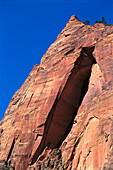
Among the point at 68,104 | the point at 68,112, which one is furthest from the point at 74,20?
the point at 68,112

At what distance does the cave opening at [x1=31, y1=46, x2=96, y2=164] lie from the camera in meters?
26.2

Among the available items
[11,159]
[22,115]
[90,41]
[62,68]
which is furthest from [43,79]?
[11,159]

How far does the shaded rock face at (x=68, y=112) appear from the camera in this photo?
21766 millimetres

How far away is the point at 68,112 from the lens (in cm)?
2797

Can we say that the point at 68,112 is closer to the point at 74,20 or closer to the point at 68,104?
the point at 68,104

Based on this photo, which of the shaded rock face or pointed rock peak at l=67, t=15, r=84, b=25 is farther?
pointed rock peak at l=67, t=15, r=84, b=25

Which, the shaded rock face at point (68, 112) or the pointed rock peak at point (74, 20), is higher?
the pointed rock peak at point (74, 20)

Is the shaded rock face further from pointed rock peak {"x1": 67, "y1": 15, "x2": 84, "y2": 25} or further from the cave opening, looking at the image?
pointed rock peak {"x1": 67, "y1": 15, "x2": 84, "y2": 25}

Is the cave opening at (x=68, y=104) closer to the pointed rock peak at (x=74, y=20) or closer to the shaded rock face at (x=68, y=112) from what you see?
the shaded rock face at (x=68, y=112)

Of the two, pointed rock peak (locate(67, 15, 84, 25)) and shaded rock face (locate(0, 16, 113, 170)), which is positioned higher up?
pointed rock peak (locate(67, 15, 84, 25))

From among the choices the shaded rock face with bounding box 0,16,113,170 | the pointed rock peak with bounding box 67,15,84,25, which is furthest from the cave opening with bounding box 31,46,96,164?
the pointed rock peak with bounding box 67,15,84,25

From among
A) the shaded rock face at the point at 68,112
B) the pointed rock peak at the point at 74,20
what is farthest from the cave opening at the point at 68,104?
the pointed rock peak at the point at 74,20

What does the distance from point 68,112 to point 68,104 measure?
0.85 m

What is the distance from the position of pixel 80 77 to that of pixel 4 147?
11.2m
